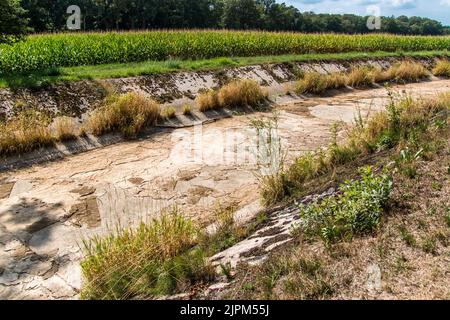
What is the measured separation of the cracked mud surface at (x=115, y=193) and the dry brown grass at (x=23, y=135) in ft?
2.10

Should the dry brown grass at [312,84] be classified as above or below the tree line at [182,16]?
below

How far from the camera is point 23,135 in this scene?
727 cm

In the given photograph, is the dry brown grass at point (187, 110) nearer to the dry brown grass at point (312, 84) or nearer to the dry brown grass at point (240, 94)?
the dry brown grass at point (240, 94)

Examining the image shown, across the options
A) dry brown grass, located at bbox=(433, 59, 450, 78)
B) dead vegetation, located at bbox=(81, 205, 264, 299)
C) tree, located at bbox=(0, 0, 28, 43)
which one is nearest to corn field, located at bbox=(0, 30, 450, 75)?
tree, located at bbox=(0, 0, 28, 43)

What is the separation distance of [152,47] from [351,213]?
12715mm

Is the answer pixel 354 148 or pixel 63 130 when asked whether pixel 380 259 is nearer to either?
pixel 354 148

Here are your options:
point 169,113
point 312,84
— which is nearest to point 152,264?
point 169,113

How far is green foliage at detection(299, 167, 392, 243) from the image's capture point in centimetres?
344

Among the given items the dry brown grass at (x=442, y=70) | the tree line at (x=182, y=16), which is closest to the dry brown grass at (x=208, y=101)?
the dry brown grass at (x=442, y=70)

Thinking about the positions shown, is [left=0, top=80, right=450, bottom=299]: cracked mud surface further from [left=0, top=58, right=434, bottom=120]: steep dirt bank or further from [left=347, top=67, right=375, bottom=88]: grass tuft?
[left=347, top=67, right=375, bottom=88]: grass tuft

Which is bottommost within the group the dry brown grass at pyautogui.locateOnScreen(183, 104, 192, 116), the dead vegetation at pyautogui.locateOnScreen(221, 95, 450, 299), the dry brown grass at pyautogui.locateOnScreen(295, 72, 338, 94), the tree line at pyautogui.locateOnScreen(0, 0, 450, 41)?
the dead vegetation at pyautogui.locateOnScreen(221, 95, 450, 299)

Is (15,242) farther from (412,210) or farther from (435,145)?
(435,145)

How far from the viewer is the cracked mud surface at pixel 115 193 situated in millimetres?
4195

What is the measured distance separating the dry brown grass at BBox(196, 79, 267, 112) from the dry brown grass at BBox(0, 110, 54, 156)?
3.92 m
